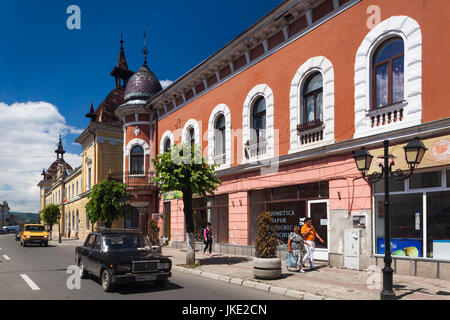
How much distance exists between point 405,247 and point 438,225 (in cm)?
123

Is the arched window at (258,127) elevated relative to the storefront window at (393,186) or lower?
elevated

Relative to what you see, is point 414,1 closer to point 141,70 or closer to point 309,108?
point 309,108

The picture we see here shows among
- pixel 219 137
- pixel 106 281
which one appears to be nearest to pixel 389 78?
pixel 106 281

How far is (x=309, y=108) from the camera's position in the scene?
1518 centimetres

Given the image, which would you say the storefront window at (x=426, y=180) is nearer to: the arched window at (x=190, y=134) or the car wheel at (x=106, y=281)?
the car wheel at (x=106, y=281)

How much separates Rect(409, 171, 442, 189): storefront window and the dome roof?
2214cm

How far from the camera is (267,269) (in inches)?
433

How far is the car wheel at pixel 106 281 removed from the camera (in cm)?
929

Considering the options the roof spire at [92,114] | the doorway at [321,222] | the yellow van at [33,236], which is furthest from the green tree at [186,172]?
the roof spire at [92,114]

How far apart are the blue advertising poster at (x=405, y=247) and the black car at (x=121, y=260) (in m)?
6.71

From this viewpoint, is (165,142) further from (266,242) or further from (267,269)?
(267,269)

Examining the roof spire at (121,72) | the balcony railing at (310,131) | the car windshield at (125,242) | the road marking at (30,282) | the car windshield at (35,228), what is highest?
the roof spire at (121,72)
